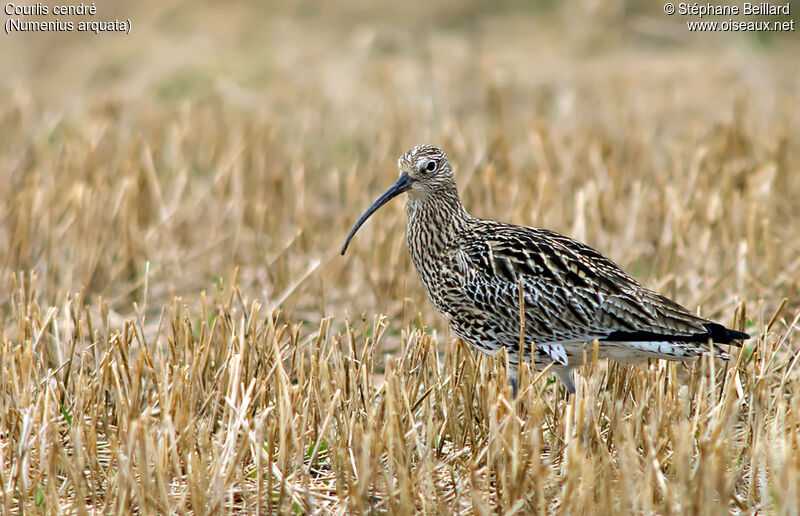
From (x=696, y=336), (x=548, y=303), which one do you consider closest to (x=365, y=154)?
(x=548, y=303)

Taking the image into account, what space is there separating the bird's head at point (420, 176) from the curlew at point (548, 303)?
12 millimetres

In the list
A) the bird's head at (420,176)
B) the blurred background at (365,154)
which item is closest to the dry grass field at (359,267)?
the blurred background at (365,154)

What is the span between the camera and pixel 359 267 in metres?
7.90

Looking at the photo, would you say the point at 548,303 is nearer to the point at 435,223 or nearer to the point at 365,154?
the point at 435,223

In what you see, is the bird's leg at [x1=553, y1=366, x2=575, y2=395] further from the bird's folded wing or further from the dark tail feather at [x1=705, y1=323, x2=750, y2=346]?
the dark tail feather at [x1=705, y1=323, x2=750, y2=346]

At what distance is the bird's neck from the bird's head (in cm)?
4

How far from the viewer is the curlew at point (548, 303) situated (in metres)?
4.98

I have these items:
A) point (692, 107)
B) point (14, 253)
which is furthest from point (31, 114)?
point (692, 107)

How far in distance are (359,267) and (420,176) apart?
7.53ft

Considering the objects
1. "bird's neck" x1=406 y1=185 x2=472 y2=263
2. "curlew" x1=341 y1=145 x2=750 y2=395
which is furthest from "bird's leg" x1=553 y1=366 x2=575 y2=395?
A: "bird's neck" x1=406 y1=185 x2=472 y2=263

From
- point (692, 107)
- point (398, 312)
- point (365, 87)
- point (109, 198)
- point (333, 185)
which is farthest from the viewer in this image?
point (365, 87)

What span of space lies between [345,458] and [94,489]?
1.07 m

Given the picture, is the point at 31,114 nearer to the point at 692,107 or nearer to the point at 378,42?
the point at 378,42

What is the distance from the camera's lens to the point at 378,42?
16.3 m
